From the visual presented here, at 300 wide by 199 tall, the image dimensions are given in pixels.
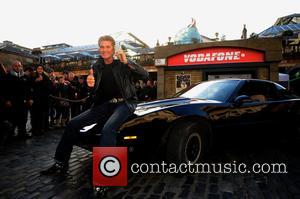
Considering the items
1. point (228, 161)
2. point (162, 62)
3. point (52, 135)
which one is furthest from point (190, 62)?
point (228, 161)

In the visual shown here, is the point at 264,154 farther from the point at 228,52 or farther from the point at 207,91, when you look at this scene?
the point at 228,52

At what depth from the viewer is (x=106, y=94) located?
2.77 m

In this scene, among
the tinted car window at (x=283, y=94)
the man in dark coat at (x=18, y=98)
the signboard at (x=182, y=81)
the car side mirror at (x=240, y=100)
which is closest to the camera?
the car side mirror at (x=240, y=100)

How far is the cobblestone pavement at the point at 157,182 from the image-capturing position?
2342 mm

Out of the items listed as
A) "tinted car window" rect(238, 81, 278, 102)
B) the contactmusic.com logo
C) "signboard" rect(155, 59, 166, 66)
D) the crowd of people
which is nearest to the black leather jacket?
the contactmusic.com logo

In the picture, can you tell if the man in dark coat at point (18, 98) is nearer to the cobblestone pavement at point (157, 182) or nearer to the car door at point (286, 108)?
the cobblestone pavement at point (157, 182)

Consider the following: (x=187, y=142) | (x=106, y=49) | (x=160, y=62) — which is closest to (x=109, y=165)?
(x=187, y=142)

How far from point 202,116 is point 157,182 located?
104 centimetres

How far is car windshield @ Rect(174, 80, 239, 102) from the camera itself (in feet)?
11.5

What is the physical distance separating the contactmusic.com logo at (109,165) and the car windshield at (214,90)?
1.80m

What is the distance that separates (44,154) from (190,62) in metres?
10.5

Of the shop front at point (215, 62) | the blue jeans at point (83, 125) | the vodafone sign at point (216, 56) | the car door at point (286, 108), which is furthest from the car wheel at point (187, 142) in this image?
the vodafone sign at point (216, 56)

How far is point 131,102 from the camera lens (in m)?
2.70

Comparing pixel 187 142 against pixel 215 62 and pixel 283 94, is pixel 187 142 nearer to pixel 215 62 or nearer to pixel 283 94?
pixel 283 94
